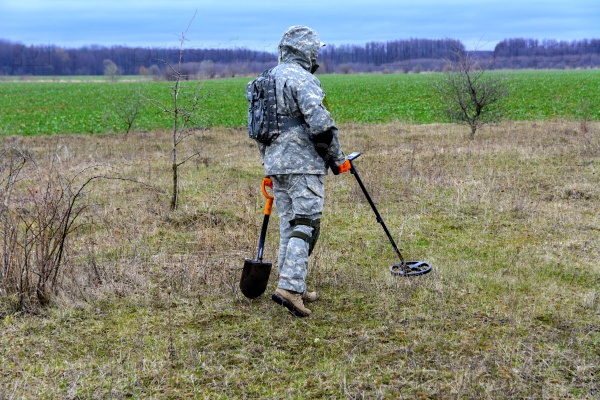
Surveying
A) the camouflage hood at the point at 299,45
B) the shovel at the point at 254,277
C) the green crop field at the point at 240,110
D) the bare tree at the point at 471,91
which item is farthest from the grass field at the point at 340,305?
the green crop field at the point at 240,110

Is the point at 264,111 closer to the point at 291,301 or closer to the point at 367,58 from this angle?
the point at 291,301

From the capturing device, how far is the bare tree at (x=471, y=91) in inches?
596

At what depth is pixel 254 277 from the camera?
16.0 feet

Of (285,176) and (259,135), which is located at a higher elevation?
(259,135)

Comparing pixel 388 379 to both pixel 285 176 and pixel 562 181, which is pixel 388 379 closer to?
pixel 285 176

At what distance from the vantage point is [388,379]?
3.87 metres

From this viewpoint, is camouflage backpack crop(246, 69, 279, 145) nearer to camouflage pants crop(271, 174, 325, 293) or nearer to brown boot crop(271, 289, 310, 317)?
camouflage pants crop(271, 174, 325, 293)

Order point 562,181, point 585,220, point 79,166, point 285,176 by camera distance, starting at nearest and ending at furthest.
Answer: point 285,176 < point 585,220 < point 562,181 < point 79,166

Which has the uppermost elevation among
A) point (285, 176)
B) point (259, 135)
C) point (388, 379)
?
point (259, 135)

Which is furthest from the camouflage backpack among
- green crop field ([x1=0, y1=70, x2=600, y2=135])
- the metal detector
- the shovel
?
green crop field ([x1=0, y1=70, x2=600, y2=135])

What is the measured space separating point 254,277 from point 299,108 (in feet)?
4.51

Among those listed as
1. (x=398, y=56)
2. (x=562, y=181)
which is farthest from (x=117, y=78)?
(x=562, y=181)

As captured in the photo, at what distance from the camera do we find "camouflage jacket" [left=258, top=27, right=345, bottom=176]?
4.54 m

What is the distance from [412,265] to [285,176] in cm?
183
